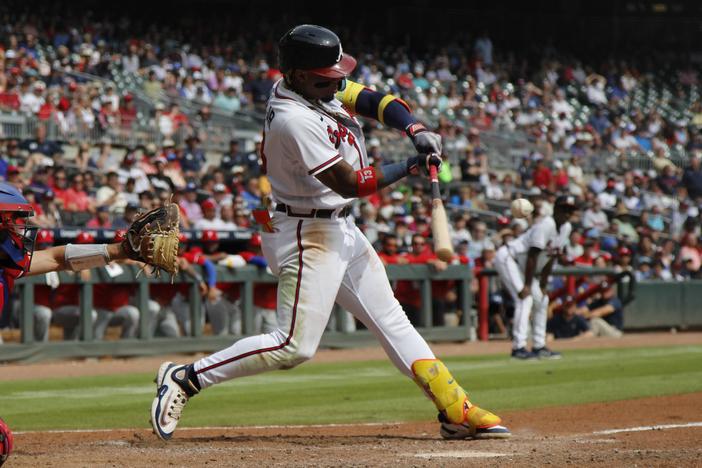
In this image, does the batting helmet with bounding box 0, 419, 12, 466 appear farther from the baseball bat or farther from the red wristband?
the baseball bat

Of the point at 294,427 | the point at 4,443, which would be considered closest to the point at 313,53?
the point at 4,443

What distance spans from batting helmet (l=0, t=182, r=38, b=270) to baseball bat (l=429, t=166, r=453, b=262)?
1751 mm

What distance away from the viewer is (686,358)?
12461 millimetres

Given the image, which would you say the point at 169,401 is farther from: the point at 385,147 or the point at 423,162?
the point at 385,147

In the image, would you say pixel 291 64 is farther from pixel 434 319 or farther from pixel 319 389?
pixel 434 319

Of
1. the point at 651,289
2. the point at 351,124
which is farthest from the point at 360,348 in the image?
the point at 351,124

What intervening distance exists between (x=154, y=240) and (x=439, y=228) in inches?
50.8

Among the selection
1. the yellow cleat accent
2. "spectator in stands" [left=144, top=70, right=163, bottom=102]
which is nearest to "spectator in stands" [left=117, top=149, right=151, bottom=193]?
"spectator in stands" [left=144, top=70, right=163, bottom=102]

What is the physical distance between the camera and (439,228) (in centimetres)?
533

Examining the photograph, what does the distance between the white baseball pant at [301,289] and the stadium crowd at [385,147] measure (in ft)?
21.9

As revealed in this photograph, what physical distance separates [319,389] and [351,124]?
416 cm

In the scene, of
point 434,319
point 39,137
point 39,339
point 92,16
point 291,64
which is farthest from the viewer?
point 92,16

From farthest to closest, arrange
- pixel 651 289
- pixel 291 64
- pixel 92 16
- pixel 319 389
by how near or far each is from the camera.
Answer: pixel 92 16 → pixel 651 289 → pixel 319 389 → pixel 291 64

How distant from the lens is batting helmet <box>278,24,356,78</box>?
538 cm
